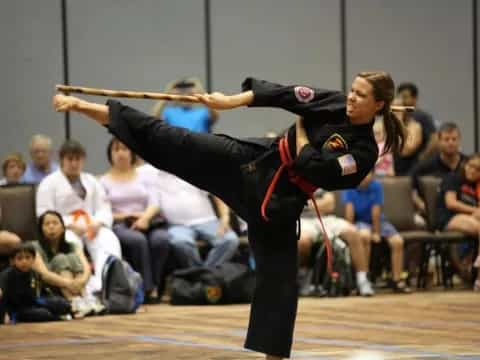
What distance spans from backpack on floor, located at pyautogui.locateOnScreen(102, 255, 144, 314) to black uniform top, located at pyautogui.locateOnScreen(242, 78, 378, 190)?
11.0ft

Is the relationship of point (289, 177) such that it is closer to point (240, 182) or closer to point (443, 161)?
point (240, 182)

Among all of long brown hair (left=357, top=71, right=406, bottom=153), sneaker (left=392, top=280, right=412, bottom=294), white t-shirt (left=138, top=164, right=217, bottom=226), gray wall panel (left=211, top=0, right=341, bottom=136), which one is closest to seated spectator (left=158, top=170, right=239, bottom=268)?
white t-shirt (left=138, top=164, right=217, bottom=226)

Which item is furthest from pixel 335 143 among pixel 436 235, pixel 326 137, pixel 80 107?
pixel 436 235

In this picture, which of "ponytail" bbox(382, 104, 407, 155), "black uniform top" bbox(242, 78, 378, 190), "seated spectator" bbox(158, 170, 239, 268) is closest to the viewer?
"black uniform top" bbox(242, 78, 378, 190)

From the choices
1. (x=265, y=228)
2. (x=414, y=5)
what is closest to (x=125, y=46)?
(x=414, y=5)

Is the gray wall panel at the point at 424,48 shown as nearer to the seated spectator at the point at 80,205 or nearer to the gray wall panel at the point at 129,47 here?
the gray wall panel at the point at 129,47

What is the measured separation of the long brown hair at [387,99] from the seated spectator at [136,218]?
12.4 ft

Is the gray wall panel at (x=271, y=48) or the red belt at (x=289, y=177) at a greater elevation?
the gray wall panel at (x=271, y=48)

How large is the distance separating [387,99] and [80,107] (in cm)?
133

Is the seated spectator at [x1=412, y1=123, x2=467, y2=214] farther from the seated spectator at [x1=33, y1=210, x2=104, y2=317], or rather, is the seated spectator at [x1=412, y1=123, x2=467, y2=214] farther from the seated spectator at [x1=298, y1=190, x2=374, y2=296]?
the seated spectator at [x1=33, y1=210, x2=104, y2=317]

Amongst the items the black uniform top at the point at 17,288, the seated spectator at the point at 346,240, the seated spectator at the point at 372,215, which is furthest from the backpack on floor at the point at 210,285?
the black uniform top at the point at 17,288

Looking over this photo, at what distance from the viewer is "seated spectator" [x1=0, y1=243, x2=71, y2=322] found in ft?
23.4

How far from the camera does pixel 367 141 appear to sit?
180 inches

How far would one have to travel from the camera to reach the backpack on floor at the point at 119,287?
7.68 metres
